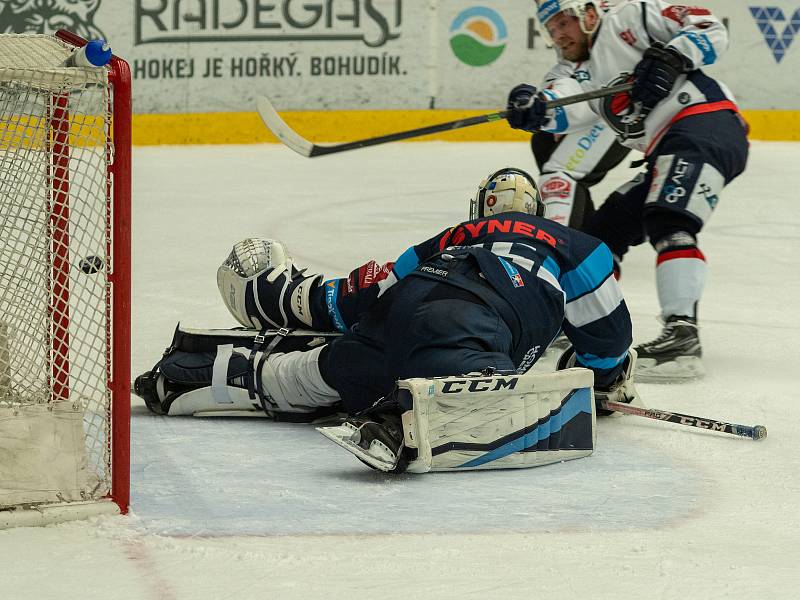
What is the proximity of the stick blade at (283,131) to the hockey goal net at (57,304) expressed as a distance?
3157 millimetres

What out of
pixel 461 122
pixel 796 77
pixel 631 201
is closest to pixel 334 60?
pixel 796 77

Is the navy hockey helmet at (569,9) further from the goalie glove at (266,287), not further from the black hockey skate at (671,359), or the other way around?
the goalie glove at (266,287)

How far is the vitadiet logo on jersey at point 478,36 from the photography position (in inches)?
335

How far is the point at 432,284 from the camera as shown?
107 inches

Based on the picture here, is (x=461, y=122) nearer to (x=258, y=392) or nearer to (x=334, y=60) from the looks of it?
(x=258, y=392)

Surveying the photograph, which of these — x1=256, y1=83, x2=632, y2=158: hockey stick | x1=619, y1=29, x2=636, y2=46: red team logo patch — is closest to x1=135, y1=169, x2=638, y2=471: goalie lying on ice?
x1=256, y1=83, x2=632, y2=158: hockey stick

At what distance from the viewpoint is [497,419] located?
2521mm

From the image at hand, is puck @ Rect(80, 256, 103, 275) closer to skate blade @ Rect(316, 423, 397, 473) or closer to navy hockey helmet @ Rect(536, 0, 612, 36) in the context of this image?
skate blade @ Rect(316, 423, 397, 473)

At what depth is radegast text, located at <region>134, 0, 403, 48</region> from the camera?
791 centimetres

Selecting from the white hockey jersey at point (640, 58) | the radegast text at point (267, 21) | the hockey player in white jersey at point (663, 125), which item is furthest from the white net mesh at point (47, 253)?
the radegast text at point (267, 21)

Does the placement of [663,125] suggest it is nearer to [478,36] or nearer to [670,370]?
[670,370]

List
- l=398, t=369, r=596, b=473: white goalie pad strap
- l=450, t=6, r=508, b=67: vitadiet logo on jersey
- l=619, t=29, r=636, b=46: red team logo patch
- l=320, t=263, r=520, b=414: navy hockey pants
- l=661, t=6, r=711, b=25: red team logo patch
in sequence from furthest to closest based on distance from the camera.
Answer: l=450, t=6, r=508, b=67: vitadiet logo on jersey → l=619, t=29, r=636, b=46: red team logo patch → l=661, t=6, r=711, b=25: red team logo patch → l=320, t=263, r=520, b=414: navy hockey pants → l=398, t=369, r=596, b=473: white goalie pad strap

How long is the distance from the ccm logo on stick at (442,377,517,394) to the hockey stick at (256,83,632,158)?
1.73m

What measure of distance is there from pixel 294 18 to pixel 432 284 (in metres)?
5.67
